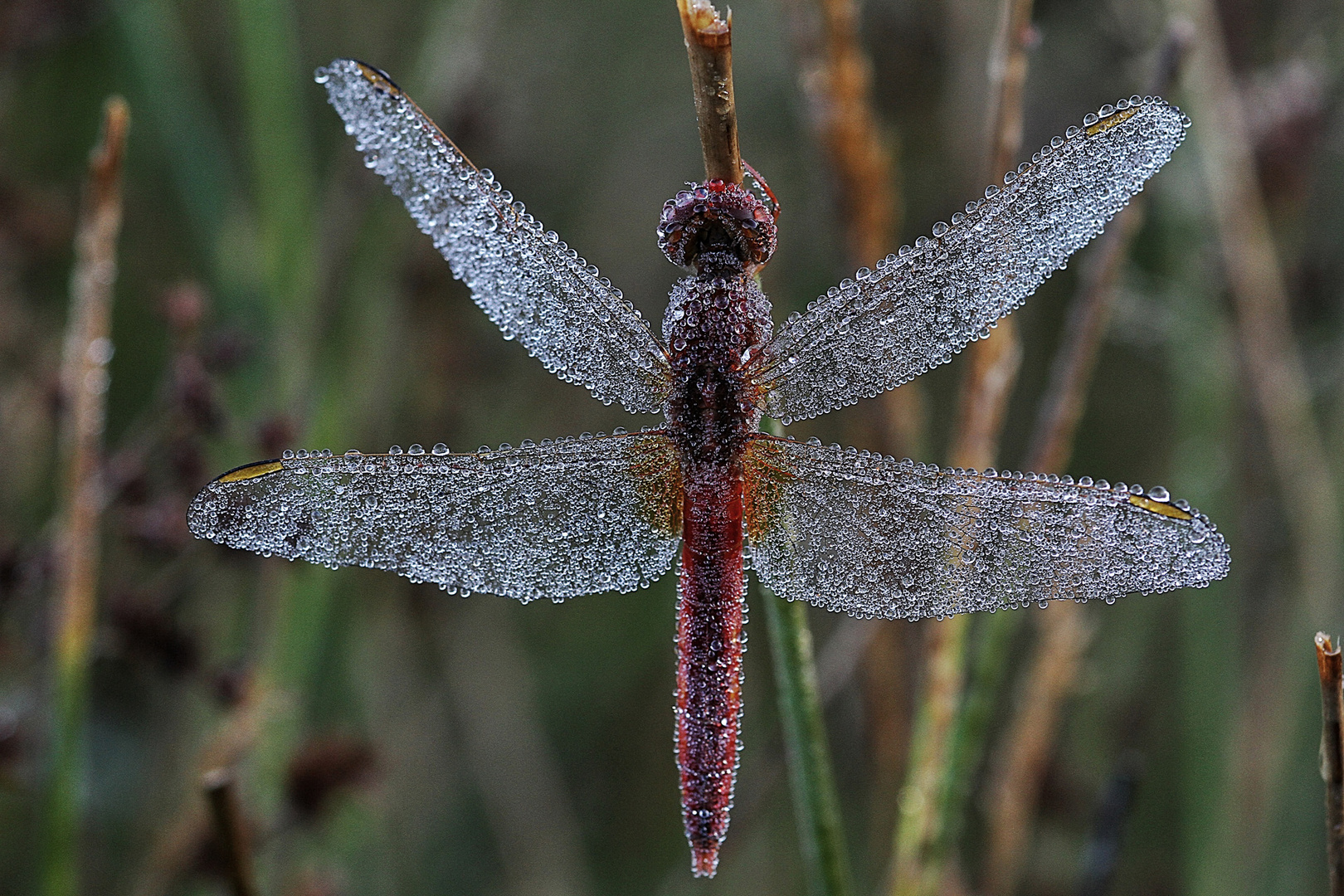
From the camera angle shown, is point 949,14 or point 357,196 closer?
point 357,196

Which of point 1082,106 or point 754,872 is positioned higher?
point 1082,106

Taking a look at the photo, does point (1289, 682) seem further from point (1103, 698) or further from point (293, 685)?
point (293, 685)

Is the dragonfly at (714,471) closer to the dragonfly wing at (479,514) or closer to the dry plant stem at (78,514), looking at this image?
the dragonfly wing at (479,514)

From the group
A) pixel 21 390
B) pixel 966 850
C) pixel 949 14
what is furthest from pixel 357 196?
pixel 966 850

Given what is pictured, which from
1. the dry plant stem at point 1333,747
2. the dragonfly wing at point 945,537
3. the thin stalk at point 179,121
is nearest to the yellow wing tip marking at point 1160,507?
the dragonfly wing at point 945,537

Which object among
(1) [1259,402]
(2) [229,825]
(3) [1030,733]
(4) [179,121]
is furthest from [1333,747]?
(4) [179,121]

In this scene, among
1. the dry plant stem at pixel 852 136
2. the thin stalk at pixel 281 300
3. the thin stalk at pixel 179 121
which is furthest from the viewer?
the thin stalk at pixel 179 121
